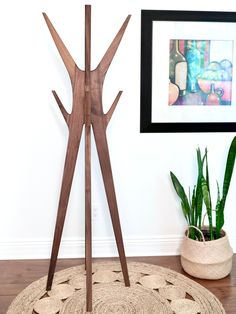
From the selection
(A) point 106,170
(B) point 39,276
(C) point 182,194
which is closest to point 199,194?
(C) point 182,194

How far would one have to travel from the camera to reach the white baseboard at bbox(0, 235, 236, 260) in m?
2.70

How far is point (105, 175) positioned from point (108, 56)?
0.65m

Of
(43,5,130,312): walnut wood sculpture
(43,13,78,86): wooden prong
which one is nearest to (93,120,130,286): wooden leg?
(43,5,130,312): walnut wood sculpture

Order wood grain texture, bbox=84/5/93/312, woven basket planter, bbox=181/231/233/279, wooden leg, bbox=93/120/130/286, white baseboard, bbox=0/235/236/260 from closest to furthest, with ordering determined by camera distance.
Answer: wood grain texture, bbox=84/5/93/312, wooden leg, bbox=93/120/130/286, woven basket planter, bbox=181/231/233/279, white baseboard, bbox=0/235/236/260

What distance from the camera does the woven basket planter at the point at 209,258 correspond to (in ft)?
7.75

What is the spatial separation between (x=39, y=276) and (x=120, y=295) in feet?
1.84

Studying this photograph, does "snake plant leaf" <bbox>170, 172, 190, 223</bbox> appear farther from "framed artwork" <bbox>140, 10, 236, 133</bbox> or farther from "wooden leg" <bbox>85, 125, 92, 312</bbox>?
"wooden leg" <bbox>85, 125, 92, 312</bbox>

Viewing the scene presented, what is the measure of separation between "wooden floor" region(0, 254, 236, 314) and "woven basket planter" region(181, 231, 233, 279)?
5 centimetres

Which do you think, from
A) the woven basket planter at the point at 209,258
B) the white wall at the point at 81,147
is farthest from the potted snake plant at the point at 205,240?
the white wall at the point at 81,147

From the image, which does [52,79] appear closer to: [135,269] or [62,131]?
[62,131]

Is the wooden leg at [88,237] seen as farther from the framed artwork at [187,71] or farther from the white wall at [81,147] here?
the framed artwork at [187,71]

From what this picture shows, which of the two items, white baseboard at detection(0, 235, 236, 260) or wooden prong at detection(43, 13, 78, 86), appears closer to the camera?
wooden prong at detection(43, 13, 78, 86)

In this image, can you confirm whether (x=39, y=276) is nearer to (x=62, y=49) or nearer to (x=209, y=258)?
Answer: (x=209, y=258)

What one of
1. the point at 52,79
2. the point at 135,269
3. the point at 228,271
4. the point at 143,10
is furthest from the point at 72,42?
the point at 228,271
